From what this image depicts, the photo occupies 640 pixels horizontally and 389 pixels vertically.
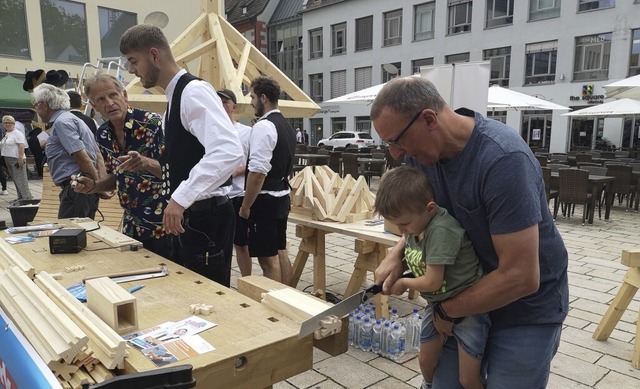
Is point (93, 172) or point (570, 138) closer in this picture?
point (93, 172)

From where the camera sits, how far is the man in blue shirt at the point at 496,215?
1303 millimetres

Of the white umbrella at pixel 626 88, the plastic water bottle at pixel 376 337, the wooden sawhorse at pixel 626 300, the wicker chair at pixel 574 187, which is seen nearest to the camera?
the wooden sawhorse at pixel 626 300

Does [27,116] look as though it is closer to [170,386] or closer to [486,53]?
[170,386]

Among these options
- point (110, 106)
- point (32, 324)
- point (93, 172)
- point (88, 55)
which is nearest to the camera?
point (32, 324)

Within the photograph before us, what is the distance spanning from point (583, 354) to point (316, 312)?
2.86 m

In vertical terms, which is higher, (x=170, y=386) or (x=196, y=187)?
(x=196, y=187)

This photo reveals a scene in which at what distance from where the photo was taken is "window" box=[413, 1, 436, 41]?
2653 centimetres

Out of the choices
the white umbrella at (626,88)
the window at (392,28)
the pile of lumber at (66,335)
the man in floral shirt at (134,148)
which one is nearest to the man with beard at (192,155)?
the man in floral shirt at (134,148)

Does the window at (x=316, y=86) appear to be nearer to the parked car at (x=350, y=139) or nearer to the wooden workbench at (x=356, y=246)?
the parked car at (x=350, y=139)

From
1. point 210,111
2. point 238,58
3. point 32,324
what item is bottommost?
point 32,324

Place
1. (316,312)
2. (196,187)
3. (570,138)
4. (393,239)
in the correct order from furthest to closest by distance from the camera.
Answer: (570,138) → (393,239) → (196,187) → (316,312)

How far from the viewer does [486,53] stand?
2450 cm

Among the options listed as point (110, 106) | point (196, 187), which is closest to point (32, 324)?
point (196, 187)

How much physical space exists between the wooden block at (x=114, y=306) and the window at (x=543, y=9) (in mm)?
25271
